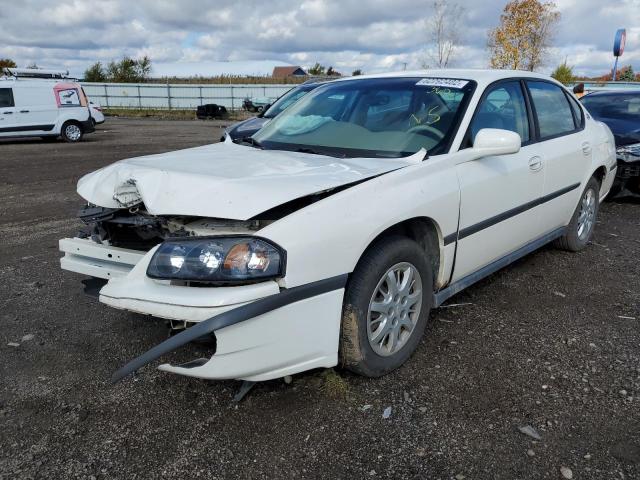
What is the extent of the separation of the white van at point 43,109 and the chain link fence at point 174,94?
836 inches

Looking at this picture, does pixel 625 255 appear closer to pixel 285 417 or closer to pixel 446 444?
pixel 446 444

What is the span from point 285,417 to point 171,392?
2.08ft

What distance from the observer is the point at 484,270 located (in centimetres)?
352

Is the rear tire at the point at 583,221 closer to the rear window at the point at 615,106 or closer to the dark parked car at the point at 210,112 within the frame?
the rear window at the point at 615,106

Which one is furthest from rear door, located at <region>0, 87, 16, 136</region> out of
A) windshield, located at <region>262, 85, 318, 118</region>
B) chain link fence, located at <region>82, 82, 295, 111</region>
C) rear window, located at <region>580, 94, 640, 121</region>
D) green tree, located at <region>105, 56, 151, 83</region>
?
green tree, located at <region>105, 56, 151, 83</region>


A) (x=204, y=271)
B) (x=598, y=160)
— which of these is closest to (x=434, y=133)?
(x=204, y=271)

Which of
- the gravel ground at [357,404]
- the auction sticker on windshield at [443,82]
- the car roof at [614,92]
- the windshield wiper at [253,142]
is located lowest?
the gravel ground at [357,404]

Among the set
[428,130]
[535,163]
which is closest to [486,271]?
[535,163]

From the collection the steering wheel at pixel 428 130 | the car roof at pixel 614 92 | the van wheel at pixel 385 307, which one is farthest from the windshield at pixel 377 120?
the car roof at pixel 614 92

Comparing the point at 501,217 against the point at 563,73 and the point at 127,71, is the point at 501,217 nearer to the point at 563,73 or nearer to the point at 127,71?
the point at 563,73

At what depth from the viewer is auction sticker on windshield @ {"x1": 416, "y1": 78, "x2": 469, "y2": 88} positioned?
11.4 feet

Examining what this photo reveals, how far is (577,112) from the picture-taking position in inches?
186

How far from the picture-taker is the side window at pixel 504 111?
3404 mm

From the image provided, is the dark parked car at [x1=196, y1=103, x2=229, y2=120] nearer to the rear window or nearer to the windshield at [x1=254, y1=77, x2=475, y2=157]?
the rear window
